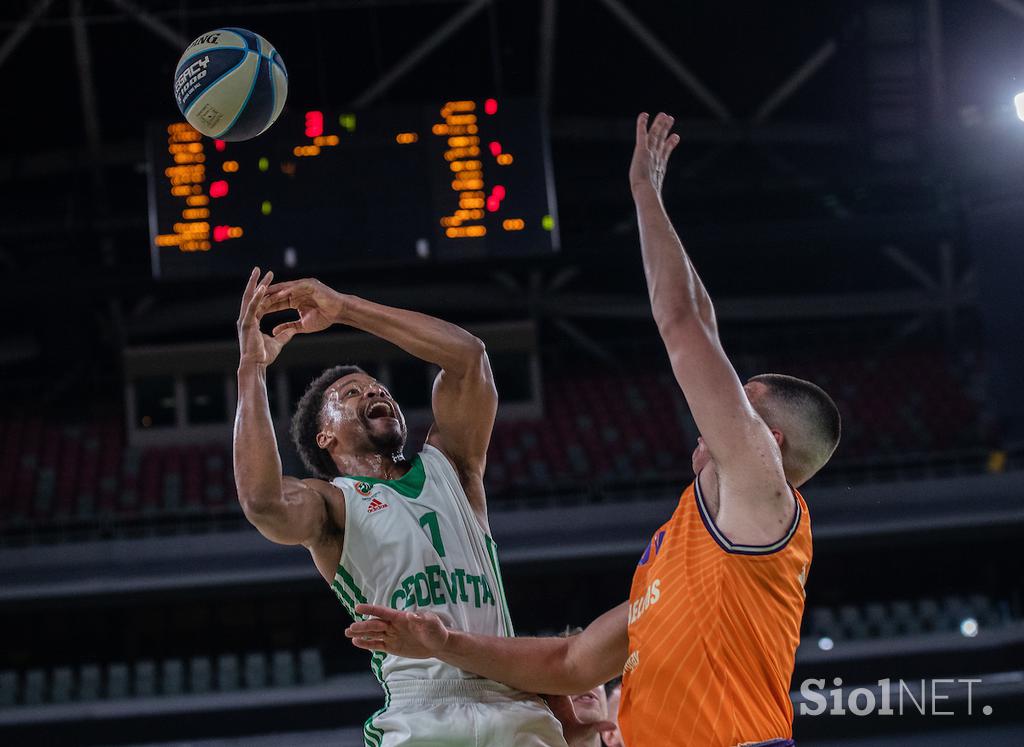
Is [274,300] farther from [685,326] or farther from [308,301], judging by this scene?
[685,326]

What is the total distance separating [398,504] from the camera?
3238mm

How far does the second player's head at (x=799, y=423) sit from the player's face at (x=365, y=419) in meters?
1.18

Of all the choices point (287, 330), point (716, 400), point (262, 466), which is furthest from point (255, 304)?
point (716, 400)

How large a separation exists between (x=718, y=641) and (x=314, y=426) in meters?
1.66

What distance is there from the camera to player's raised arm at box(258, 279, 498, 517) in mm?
3248

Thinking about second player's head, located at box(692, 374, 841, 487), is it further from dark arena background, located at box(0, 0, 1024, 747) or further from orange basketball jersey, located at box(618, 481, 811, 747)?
dark arena background, located at box(0, 0, 1024, 747)

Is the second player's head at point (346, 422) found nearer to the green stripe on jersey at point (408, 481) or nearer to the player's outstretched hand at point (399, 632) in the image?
the green stripe on jersey at point (408, 481)

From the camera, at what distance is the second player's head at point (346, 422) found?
3480mm

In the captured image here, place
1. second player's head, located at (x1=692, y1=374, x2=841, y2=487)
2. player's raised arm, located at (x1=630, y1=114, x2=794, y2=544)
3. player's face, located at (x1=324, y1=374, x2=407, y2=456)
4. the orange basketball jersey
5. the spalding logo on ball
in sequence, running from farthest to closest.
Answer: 1. the spalding logo on ball
2. player's face, located at (x1=324, y1=374, x2=407, y2=456)
3. second player's head, located at (x1=692, y1=374, x2=841, y2=487)
4. the orange basketball jersey
5. player's raised arm, located at (x1=630, y1=114, x2=794, y2=544)

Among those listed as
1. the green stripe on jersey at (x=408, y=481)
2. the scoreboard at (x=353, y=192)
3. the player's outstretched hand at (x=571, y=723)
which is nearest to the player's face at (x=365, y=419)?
the green stripe on jersey at (x=408, y=481)

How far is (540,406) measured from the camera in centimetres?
1620

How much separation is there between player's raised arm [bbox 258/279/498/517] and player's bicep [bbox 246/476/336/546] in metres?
0.45

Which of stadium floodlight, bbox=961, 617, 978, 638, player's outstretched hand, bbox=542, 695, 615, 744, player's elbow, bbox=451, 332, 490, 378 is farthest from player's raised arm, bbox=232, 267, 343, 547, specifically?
stadium floodlight, bbox=961, 617, 978, 638

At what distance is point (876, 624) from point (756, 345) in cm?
595
